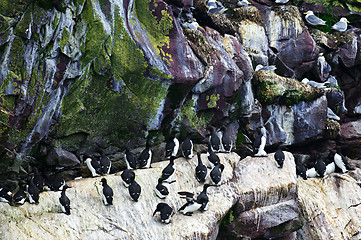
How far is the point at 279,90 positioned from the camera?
1608cm

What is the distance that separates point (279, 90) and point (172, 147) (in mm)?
4426

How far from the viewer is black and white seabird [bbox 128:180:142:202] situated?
11336mm

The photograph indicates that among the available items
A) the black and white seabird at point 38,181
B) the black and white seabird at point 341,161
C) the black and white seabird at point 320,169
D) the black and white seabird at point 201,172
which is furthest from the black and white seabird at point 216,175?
the black and white seabird at point 341,161

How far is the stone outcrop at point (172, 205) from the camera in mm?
10383

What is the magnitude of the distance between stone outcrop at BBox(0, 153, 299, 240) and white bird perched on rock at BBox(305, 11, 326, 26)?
6697 mm

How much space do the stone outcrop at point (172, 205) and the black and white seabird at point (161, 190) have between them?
0.13 meters

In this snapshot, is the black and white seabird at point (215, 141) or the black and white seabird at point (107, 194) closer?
the black and white seabird at point (107, 194)

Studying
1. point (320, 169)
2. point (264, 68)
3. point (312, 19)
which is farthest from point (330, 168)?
point (312, 19)

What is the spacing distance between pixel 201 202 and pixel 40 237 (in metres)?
3.42

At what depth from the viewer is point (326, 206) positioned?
1458 cm

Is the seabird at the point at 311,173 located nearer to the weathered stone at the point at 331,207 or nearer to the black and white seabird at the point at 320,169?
the black and white seabird at the point at 320,169

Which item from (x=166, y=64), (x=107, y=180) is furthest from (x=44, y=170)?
(x=166, y=64)

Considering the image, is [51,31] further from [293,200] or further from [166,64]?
[293,200]

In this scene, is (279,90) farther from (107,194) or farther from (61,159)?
(107,194)
